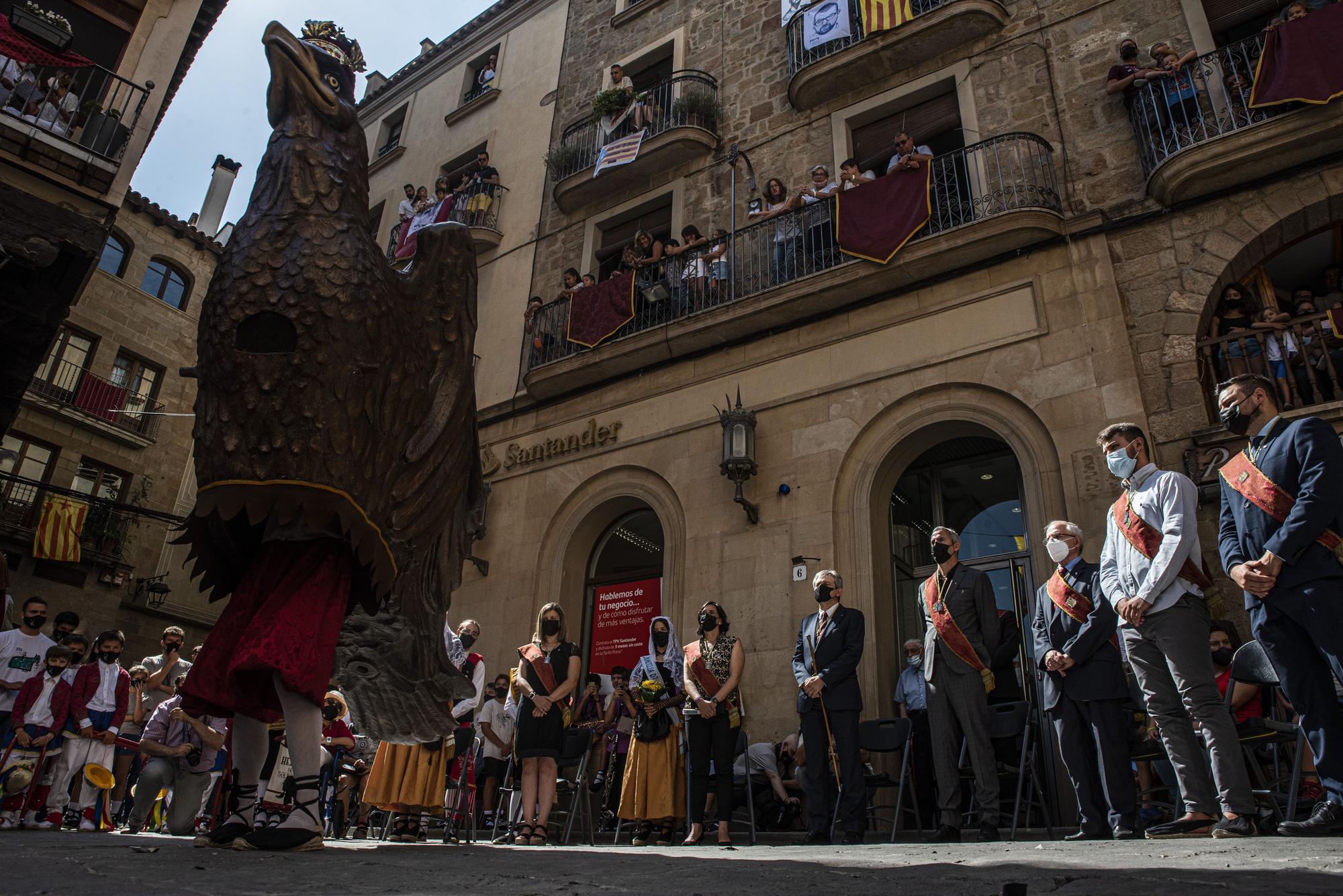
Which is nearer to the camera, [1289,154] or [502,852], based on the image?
[502,852]

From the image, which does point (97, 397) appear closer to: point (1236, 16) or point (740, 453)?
point (740, 453)

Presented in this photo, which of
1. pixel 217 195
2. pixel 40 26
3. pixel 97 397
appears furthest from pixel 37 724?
pixel 217 195

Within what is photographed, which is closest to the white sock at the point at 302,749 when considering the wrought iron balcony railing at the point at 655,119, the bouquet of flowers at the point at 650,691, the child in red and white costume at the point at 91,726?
the bouquet of flowers at the point at 650,691

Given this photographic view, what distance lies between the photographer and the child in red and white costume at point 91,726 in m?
6.72

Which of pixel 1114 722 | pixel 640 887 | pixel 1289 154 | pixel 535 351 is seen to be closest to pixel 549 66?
pixel 535 351

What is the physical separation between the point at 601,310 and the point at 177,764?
741 cm

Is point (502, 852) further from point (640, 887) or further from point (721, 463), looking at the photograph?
point (721, 463)

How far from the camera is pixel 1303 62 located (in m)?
8.11

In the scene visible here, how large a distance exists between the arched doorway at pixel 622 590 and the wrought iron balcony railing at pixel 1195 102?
7151mm

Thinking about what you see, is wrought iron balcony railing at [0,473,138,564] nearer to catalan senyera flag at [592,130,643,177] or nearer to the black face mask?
catalan senyera flag at [592,130,643,177]

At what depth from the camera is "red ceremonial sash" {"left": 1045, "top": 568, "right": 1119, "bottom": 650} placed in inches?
203

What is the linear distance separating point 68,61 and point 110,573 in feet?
36.5

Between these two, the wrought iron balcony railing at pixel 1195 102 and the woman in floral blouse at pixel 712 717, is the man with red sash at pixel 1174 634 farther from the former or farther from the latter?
the wrought iron balcony railing at pixel 1195 102

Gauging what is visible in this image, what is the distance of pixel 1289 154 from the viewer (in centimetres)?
820
